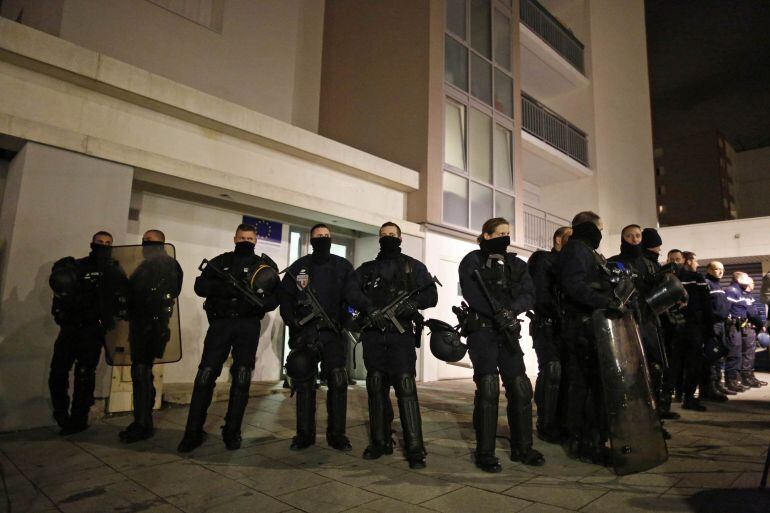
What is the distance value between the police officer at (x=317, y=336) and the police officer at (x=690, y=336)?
179 inches

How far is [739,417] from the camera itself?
5.61 m

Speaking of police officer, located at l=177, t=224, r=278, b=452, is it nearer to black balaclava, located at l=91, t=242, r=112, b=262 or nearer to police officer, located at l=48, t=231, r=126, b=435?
police officer, located at l=48, t=231, r=126, b=435

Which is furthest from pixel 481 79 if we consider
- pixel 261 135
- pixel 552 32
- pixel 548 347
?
pixel 548 347

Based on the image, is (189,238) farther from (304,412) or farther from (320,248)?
(304,412)

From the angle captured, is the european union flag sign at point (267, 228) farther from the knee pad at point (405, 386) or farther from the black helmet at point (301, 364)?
the knee pad at point (405, 386)

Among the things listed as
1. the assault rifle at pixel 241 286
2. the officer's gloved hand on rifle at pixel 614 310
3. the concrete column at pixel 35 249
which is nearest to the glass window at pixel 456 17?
the concrete column at pixel 35 249

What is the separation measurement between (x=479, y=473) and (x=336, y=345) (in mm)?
1544

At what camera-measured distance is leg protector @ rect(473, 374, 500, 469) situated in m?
3.51

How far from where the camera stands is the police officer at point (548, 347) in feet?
14.5

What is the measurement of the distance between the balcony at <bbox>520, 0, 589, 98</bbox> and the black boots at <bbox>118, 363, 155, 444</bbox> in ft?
44.4

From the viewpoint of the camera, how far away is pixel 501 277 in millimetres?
3746

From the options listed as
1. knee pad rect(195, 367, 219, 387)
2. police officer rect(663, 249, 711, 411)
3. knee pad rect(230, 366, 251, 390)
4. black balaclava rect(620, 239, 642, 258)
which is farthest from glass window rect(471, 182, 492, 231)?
knee pad rect(195, 367, 219, 387)

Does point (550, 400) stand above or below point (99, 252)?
below

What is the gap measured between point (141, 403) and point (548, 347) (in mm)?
3852
